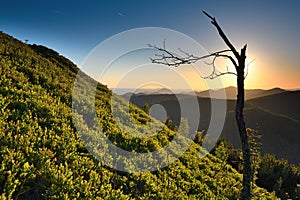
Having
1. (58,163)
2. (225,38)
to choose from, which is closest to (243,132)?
(225,38)

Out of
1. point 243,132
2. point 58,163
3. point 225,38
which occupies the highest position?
point 225,38

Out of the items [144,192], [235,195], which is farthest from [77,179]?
[235,195]

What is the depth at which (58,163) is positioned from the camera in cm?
703

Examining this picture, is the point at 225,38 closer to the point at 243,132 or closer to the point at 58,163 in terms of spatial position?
the point at 243,132

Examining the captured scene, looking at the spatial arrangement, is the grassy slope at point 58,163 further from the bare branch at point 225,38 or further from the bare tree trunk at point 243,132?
the bare branch at point 225,38

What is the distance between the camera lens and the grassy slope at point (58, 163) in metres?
5.85

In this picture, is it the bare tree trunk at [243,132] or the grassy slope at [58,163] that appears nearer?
the grassy slope at [58,163]

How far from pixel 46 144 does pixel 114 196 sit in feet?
8.63

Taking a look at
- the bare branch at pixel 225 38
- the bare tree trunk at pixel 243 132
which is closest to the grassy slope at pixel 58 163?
the bare tree trunk at pixel 243 132

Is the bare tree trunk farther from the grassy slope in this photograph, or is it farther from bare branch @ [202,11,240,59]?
the grassy slope

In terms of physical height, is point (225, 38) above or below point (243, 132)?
above

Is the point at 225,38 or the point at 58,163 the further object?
the point at 225,38

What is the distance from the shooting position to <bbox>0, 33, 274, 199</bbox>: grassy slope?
585 cm

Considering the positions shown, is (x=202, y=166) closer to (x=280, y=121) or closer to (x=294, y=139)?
(x=294, y=139)
